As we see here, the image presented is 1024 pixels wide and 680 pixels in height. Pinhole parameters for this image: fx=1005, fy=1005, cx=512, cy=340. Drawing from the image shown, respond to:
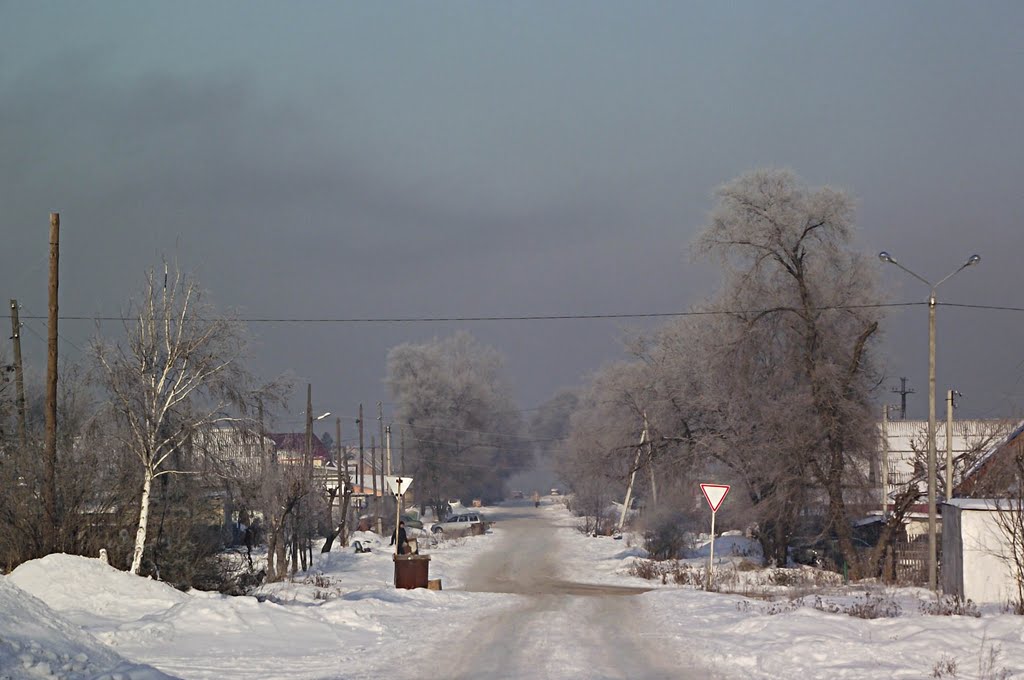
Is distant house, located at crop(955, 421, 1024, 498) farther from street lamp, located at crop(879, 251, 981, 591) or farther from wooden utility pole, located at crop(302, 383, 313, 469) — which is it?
wooden utility pole, located at crop(302, 383, 313, 469)

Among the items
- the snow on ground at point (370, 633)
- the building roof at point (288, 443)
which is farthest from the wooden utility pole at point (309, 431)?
the snow on ground at point (370, 633)

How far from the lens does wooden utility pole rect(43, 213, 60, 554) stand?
67.6 feet

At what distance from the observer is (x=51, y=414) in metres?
21.5

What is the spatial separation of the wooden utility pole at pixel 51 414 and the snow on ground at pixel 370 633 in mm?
2878

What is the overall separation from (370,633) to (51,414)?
9.21 m

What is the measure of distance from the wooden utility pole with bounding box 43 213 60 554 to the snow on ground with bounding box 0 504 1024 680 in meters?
2.88

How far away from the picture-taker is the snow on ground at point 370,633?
11.5 metres

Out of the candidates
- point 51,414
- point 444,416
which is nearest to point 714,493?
point 51,414

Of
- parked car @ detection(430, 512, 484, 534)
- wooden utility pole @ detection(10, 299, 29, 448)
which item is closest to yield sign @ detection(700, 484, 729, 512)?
wooden utility pole @ detection(10, 299, 29, 448)

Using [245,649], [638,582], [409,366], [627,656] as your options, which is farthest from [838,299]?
[409,366]

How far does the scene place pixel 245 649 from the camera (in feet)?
47.6

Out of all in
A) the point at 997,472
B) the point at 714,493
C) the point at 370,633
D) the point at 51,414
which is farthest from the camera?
the point at 997,472

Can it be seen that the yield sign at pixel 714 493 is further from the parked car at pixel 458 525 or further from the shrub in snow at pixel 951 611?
the parked car at pixel 458 525

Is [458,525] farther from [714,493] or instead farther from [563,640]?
[563,640]
